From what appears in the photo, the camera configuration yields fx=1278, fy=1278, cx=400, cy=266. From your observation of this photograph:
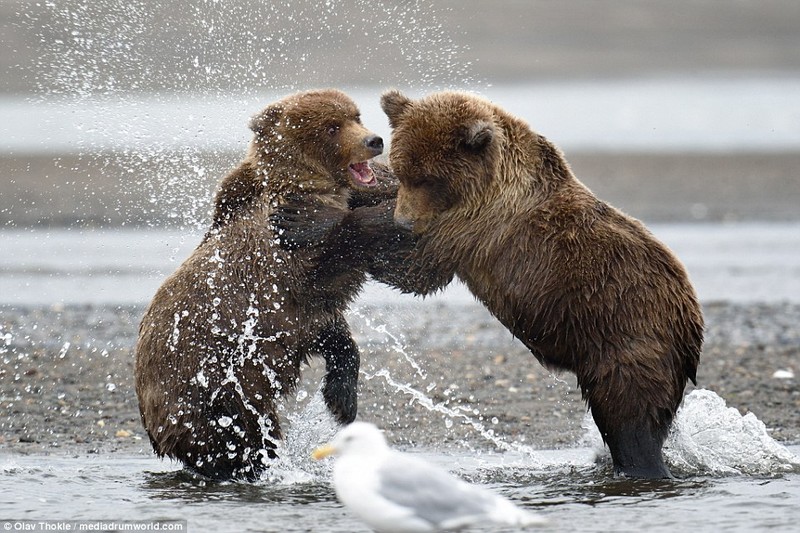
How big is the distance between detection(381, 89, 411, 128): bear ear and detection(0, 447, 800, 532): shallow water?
1.95m

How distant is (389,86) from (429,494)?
1503cm

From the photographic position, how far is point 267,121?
22.9ft

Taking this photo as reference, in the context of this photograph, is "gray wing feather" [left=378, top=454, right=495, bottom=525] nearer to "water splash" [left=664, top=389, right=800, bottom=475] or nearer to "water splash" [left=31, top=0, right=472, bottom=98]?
"water splash" [left=664, top=389, right=800, bottom=475]

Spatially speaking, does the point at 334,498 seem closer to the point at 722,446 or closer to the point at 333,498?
the point at 333,498

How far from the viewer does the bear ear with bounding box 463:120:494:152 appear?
636 cm

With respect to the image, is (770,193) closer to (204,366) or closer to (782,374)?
(782,374)

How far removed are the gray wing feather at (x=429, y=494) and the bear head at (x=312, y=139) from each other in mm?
2581

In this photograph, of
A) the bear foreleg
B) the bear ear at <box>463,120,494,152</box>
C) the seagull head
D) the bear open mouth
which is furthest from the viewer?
the bear foreleg

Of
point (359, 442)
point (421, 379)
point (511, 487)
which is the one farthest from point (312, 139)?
point (421, 379)

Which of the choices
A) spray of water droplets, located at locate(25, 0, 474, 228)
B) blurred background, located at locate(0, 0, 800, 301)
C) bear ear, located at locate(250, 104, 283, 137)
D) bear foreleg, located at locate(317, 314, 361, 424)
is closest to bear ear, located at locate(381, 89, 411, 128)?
bear ear, located at locate(250, 104, 283, 137)

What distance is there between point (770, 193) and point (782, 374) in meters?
12.3

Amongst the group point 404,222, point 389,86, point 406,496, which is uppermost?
point 389,86

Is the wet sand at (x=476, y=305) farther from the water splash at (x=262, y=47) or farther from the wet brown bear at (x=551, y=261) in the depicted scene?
the wet brown bear at (x=551, y=261)

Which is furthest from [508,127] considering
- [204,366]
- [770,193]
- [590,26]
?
[590,26]
